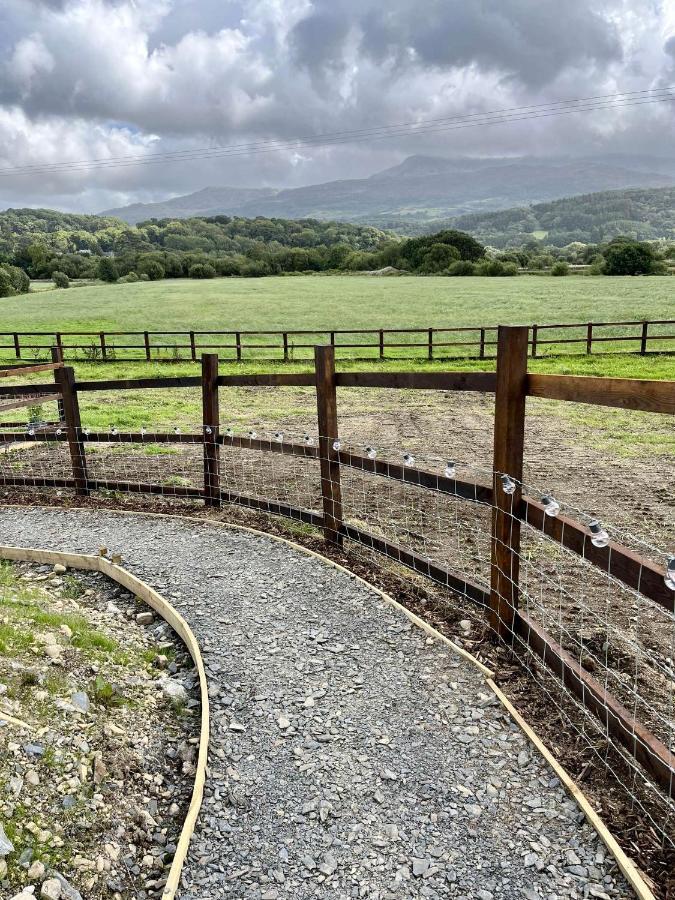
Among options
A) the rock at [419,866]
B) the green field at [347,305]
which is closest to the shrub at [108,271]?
the green field at [347,305]

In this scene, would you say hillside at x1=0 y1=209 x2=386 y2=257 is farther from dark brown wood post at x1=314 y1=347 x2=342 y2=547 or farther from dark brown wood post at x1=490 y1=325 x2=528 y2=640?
dark brown wood post at x1=490 y1=325 x2=528 y2=640

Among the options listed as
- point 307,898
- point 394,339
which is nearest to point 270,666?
point 307,898

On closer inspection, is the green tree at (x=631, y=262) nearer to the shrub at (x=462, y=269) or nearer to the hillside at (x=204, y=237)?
the shrub at (x=462, y=269)

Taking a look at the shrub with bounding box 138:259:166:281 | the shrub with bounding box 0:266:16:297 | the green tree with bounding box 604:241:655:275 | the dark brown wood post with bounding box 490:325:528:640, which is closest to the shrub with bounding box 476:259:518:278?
the green tree with bounding box 604:241:655:275

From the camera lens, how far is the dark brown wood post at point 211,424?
7.70m

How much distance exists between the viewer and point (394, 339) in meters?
31.5

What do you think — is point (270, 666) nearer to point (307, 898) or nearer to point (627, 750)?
point (307, 898)

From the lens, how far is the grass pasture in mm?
32219

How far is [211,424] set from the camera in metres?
7.81

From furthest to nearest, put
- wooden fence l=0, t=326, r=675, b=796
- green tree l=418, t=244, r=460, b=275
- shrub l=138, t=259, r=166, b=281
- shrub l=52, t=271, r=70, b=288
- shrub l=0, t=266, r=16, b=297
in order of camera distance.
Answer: green tree l=418, t=244, r=460, b=275, shrub l=138, t=259, r=166, b=281, shrub l=52, t=271, r=70, b=288, shrub l=0, t=266, r=16, b=297, wooden fence l=0, t=326, r=675, b=796

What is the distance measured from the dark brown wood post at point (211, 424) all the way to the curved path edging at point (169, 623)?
192 centimetres

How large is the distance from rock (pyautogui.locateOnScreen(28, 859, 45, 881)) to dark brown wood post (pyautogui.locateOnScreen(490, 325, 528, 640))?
9.97 feet

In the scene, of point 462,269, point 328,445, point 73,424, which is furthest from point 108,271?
point 328,445

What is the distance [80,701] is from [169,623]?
4.44ft
